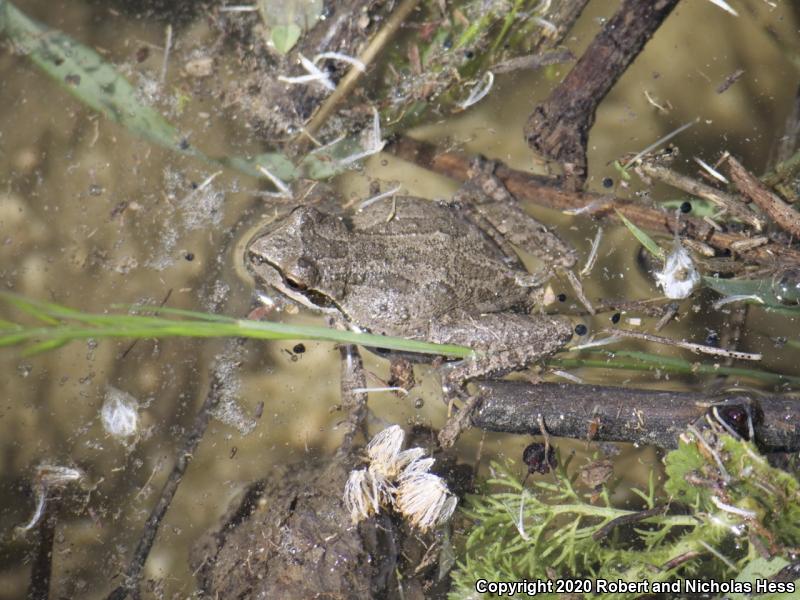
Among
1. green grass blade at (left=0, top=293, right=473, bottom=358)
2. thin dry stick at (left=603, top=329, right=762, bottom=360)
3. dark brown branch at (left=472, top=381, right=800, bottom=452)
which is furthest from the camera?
thin dry stick at (left=603, top=329, right=762, bottom=360)

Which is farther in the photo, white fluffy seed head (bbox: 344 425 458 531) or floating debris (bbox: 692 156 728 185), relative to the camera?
floating debris (bbox: 692 156 728 185)

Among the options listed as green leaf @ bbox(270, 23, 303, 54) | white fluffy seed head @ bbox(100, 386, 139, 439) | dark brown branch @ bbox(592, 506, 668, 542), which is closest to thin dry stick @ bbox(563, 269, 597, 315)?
dark brown branch @ bbox(592, 506, 668, 542)

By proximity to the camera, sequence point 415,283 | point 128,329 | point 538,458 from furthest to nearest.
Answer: point 538,458, point 415,283, point 128,329

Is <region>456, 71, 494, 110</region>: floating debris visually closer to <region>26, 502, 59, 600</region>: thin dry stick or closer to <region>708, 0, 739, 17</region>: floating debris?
<region>708, 0, 739, 17</region>: floating debris

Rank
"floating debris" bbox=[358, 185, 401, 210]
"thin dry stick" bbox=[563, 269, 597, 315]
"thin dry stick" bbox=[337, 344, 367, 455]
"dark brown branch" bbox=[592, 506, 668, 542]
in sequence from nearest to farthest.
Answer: "dark brown branch" bbox=[592, 506, 668, 542]
"thin dry stick" bbox=[563, 269, 597, 315]
"thin dry stick" bbox=[337, 344, 367, 455]
"floating debris" bbox=[358, 185, 401, 210]

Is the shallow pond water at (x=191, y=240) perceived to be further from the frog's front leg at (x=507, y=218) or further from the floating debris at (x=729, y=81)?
the frog's front leg at (x=507, y=218)

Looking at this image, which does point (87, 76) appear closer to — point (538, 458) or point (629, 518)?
point (538, 458)

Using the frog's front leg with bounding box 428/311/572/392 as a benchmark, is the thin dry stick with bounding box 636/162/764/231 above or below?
above

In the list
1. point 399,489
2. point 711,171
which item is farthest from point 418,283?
point 711,171
